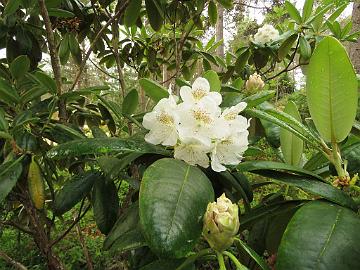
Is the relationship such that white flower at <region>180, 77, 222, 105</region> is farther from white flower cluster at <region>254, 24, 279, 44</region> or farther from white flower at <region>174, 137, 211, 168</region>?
white flower cluster at <region>254, 24, 279, 44</region>

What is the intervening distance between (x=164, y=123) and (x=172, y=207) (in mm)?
248

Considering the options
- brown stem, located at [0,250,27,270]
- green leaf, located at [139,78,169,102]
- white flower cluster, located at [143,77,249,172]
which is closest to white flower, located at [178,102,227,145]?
white flower cluster, located at [143,77,249,172]

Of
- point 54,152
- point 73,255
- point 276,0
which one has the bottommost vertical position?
point 73,255

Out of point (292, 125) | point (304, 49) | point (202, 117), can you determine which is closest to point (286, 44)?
point (304, 49)

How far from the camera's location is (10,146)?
1.05m

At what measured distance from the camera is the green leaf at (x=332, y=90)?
2.13 ft

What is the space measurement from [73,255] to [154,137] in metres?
2.25

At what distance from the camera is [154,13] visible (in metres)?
1.63

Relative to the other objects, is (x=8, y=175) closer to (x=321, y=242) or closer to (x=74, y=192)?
(x=74, y=192)

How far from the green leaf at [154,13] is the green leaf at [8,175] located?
0.94 meters

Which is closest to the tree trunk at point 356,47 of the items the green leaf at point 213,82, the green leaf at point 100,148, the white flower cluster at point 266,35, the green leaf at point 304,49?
the white flower cluster at point 266,35

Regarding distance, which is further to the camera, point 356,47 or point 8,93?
point 356,47

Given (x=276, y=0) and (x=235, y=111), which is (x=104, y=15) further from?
(x=276, y=0)

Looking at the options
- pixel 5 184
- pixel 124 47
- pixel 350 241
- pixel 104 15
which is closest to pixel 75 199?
pixel 5 184
